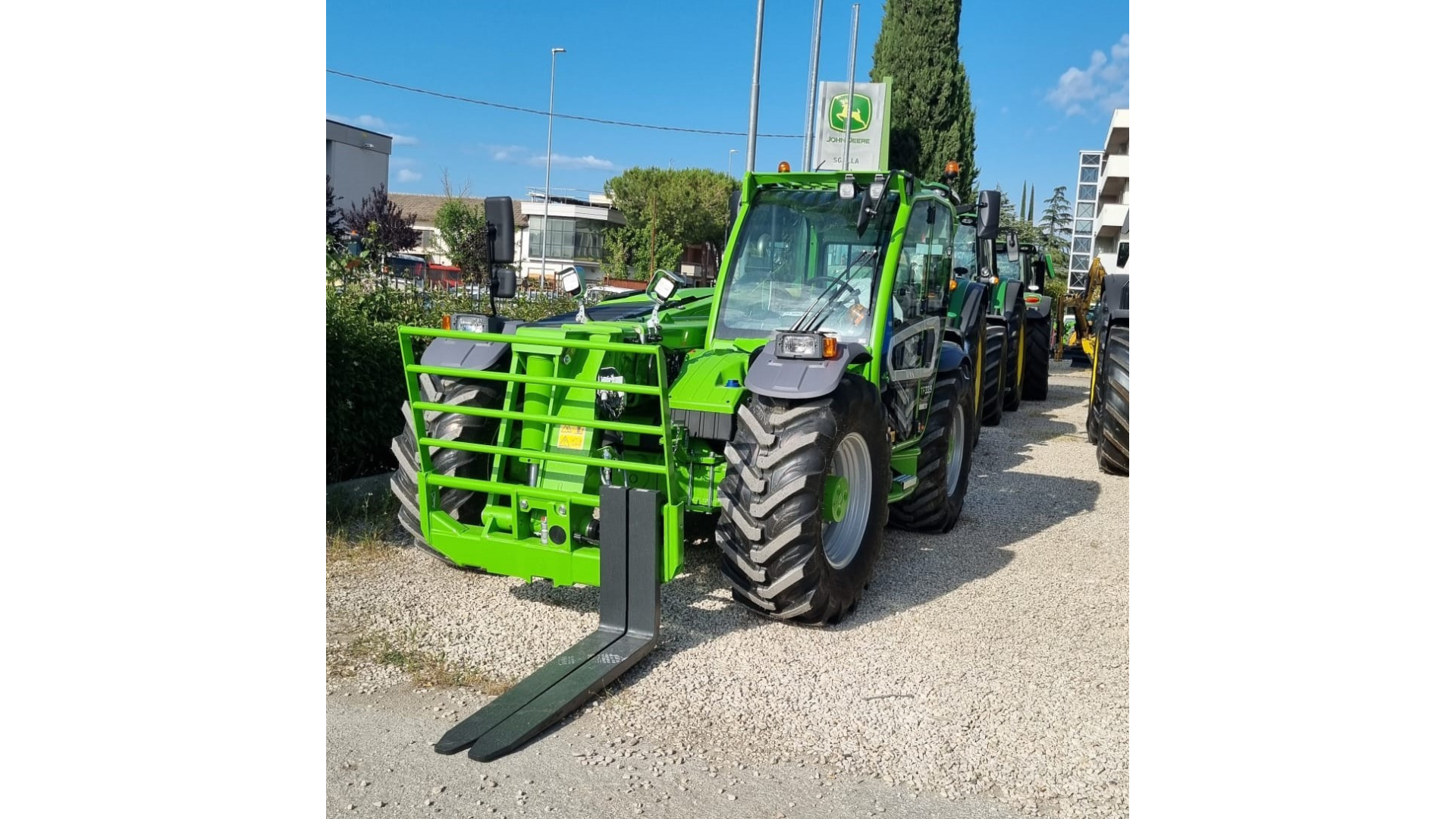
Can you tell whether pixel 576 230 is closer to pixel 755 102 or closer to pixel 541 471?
pixel 755 102

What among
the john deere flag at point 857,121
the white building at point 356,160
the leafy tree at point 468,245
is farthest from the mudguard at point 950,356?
the white building at point 356,160

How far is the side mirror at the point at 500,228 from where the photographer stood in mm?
4762

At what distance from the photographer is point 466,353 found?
5219 millimetres

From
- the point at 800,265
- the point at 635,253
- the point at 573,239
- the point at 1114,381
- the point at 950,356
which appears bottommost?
the point at 1114,381

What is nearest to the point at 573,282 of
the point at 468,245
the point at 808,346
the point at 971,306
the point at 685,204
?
the point at 808,346

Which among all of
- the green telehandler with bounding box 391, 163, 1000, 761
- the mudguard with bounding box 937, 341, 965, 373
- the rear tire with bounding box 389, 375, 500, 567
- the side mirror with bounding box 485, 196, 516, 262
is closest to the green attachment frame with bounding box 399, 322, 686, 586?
the green telehandler with bounding box 391, 163, 1000, 761

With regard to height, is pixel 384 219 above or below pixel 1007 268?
above

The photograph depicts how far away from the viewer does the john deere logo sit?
18.6m

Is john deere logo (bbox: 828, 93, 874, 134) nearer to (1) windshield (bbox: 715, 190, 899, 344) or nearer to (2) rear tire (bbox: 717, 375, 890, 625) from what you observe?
(1) windshield (bbox: 715, 190, 899, 344)

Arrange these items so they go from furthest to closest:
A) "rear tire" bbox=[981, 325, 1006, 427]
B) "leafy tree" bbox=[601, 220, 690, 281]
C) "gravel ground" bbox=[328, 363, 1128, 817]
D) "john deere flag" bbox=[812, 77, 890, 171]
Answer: "leafy tree" bbox=[601, 220, 690, 281], "john deere flag" bbox=[812, 77, 890, 171], "rear tire" bbox=[981, 325, 1006, 427], "gravel ground" bbox=[328, 363, 1128, 817]

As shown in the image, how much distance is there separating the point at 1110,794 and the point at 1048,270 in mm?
15274

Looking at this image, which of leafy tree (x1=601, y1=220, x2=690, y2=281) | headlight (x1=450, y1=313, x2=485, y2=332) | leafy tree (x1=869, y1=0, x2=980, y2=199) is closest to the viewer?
headlight (x1=450, y1=313, x2=485, y2=332)

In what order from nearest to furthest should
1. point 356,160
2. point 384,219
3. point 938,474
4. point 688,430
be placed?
point 688,430
point 938,474
point 384,219
point 356,160

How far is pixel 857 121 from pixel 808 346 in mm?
14892
